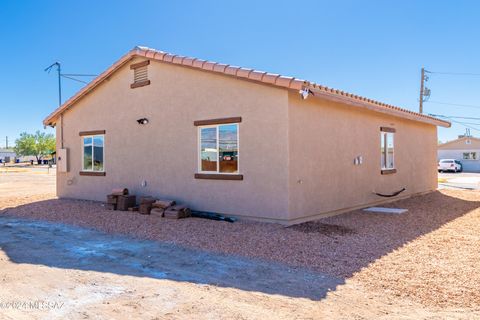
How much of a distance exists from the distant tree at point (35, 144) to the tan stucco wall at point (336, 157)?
276 feet

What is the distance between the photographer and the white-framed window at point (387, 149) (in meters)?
13.2

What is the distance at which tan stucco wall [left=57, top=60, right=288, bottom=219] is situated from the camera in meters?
9.08

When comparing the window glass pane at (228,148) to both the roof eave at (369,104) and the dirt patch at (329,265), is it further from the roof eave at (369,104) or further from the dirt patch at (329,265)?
the roof eave at (369,104)

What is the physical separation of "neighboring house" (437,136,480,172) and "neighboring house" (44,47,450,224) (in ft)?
116

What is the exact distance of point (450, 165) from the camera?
1613 inches

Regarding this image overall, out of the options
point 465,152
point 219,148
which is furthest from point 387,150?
point 465,152

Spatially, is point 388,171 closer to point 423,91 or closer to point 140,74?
point 140,74

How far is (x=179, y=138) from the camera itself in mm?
11062

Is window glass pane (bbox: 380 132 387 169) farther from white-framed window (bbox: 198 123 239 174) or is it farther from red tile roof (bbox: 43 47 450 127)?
white-framed window (bbox: 198 123 239 174)

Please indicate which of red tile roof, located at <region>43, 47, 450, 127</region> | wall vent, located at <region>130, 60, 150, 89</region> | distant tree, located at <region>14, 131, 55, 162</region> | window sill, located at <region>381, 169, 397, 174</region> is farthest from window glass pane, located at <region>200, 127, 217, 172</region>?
distant tree, located at <region>14, 131, 55, 162</region>

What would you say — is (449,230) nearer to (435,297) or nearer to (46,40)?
(435,297)

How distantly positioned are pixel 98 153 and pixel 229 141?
21.3 ft

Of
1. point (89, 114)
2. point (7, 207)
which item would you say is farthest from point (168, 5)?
point (7, 207)

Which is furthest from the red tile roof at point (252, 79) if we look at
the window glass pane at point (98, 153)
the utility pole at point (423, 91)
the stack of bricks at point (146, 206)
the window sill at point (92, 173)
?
the utility pole at point (423, 91)
